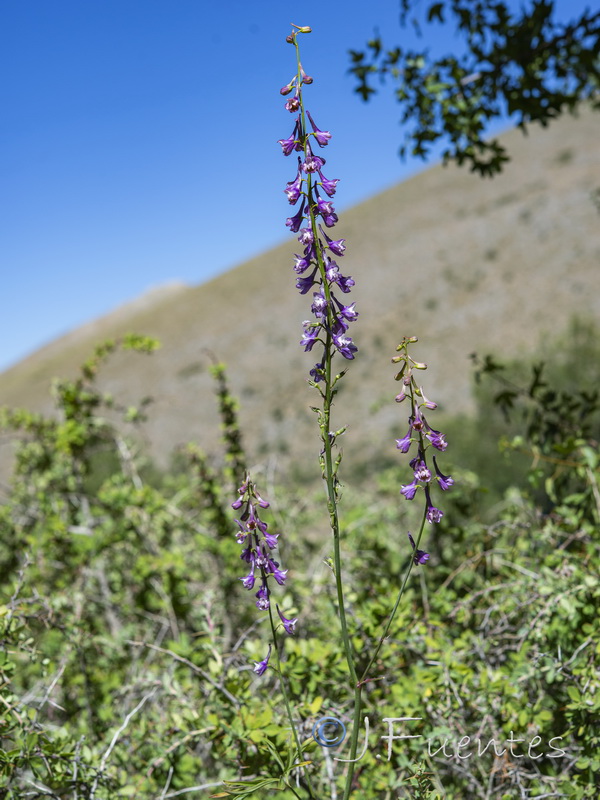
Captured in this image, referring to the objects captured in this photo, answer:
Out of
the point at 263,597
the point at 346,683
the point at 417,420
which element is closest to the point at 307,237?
the point at 417,420

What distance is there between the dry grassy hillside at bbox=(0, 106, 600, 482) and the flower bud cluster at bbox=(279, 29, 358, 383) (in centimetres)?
2538

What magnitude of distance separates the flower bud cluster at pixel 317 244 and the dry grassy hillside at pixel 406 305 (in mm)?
25376

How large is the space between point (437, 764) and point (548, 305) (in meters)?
36.4

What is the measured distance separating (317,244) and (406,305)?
40574mm

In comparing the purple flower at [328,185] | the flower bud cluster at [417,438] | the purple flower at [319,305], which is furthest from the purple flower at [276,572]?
the purple flower at [328,185]

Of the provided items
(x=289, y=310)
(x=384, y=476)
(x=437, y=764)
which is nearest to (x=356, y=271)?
(x=289, y=310)

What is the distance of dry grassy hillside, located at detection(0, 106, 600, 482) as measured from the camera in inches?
1352

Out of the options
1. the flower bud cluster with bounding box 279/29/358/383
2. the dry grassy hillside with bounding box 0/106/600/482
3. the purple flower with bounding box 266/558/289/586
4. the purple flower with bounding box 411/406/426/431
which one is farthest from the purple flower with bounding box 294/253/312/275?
the dry grassy hillside with bounding box 0/106/600/482

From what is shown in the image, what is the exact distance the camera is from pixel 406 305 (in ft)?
134

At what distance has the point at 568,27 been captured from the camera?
3250 millimetres

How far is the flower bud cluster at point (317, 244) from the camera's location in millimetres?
1222

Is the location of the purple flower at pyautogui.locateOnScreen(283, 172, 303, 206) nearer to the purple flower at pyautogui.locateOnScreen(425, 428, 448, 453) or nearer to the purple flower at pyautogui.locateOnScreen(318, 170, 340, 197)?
the purple flower at pyautogui.locateOnScreen(318, 170, 340, 197)

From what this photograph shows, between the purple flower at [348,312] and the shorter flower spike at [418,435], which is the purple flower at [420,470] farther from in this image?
the purple flower at [348,312]

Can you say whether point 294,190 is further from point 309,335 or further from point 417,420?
point 417,420
